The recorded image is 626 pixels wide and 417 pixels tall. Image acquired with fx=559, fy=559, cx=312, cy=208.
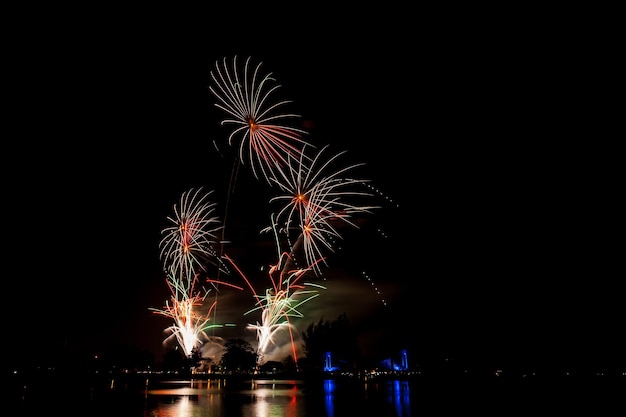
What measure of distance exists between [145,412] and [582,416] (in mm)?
13958

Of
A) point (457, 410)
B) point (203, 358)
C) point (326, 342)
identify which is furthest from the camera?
point (326, 342)

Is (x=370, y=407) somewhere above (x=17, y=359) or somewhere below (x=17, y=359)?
below

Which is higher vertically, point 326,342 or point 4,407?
point 326,342

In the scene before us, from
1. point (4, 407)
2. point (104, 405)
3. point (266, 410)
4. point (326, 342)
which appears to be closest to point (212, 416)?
point (266, 410)

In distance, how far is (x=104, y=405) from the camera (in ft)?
67.0

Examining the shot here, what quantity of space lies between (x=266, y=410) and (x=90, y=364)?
268ft

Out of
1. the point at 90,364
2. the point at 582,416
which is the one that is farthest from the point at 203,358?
the point at 582,416

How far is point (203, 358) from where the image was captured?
95.0m

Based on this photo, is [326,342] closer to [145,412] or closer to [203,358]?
[203,358]

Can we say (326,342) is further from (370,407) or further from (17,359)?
(370,407)

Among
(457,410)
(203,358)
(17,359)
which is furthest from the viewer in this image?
(203,358)

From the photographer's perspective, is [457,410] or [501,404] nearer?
Result: [457,410]

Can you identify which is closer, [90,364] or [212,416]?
[212,416]

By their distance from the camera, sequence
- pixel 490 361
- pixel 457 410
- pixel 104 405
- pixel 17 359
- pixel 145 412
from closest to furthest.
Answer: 1. pixel 145 412
2. pixel 457 410
3. pixel 104 405
4. pixel 17 359
5. pixel 490 361
